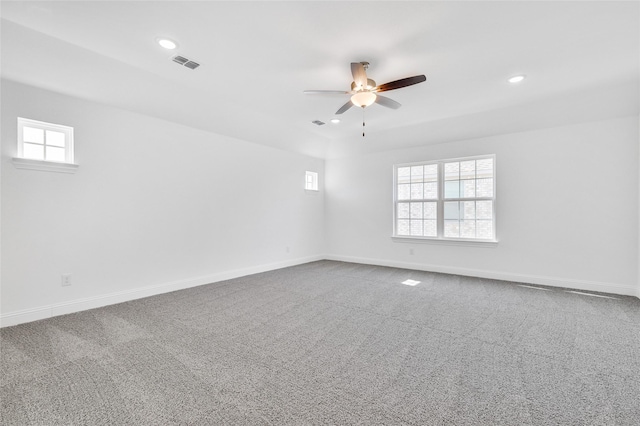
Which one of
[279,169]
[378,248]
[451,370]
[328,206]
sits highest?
[279,169]

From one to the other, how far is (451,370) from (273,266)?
4201 millimetres

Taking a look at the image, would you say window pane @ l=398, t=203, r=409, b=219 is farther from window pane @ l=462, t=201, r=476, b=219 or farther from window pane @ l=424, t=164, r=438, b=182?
window pane @ l=462, t=201, r=476, b=219

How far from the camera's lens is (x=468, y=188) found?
17.3ft

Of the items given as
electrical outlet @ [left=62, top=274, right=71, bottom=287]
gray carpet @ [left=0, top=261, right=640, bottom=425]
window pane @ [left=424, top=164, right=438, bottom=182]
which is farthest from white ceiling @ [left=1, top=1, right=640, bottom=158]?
gray carpet @ [left=0, top=261, right=640, bottom=425]

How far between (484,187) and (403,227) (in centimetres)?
168

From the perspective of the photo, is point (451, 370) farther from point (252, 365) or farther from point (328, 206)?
point (328, 206)

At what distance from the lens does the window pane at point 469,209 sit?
5215 millimetres

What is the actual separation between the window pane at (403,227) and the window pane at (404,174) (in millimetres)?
859

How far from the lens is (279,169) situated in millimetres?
6027

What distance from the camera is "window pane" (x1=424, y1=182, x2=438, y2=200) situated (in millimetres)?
5637

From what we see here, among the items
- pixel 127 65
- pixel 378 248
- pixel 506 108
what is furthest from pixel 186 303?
pixel 506 108

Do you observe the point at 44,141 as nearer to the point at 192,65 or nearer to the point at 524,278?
the point at 192,65

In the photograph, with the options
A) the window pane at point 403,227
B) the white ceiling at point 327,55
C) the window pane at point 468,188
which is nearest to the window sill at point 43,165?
the white ceiling at point 327,55

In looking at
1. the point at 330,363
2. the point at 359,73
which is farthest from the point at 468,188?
the point at 330,363
